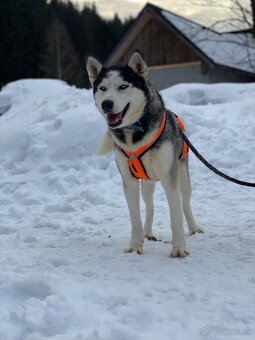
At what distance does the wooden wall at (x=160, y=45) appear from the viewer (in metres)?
20.8

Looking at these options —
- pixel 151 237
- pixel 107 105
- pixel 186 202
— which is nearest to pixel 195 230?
pixel 186 202

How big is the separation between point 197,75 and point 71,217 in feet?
52.9

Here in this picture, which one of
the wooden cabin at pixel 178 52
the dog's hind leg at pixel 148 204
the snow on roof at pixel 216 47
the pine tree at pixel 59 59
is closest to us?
the dog's hind leg at pixel 148 204

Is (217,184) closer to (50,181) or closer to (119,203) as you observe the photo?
(119,203)

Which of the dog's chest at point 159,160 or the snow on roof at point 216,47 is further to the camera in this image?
the snow on roof at point 216,47

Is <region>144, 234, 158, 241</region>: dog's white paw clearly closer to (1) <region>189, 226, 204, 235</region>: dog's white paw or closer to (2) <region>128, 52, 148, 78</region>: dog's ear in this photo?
(1) <region>189, 226, 204, 235</region>: dog's white paw

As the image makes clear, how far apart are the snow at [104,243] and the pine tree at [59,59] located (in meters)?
26.6

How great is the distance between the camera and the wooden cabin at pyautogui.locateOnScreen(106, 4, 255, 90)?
1939 centimetres

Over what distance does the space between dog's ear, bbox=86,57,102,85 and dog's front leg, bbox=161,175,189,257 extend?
105cm

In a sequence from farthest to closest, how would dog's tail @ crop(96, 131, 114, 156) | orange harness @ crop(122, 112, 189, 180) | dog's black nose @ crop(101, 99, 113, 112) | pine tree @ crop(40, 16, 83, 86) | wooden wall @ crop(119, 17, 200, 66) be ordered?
pine tree @ crop(40, 16, 83, 86) → wooden wall @ crop(119, 17, 200, 66) → dog's tail @ crop(96, 131, 114, 156) → orange harness @ crop(122, 112, 189, 180) → dog's black nose @ crop(101, 99, 113, 112)

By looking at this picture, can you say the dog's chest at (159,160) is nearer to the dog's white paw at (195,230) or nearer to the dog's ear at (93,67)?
Answer: the dog's ear at (93,67)

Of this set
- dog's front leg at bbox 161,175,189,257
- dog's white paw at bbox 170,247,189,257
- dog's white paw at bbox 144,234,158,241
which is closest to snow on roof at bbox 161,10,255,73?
dog's white paw at bbox 144,234,158,241

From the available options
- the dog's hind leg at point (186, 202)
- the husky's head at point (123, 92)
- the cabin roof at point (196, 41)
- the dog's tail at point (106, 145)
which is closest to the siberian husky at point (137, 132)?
the husky's head at point (123, 92)

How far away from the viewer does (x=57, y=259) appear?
141 inches
